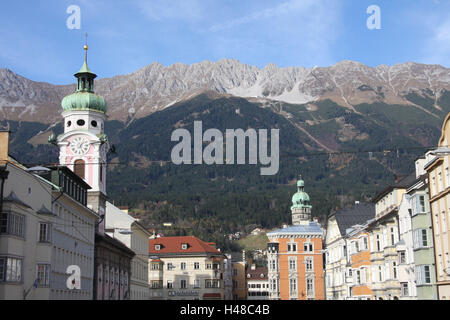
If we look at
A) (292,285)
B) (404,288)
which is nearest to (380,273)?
(404,288)

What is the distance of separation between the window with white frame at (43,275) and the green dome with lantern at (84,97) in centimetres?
3717

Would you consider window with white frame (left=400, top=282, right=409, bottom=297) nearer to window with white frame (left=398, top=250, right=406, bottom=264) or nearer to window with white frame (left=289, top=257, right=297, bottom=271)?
window with white frame (left=398, top=250, right=406, bottom=264)

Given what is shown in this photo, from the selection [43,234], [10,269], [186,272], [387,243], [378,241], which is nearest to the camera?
[10,269]

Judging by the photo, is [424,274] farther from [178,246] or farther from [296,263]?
[296,263]

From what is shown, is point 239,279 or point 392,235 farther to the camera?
point 239,279

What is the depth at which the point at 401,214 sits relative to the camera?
60.5 meters

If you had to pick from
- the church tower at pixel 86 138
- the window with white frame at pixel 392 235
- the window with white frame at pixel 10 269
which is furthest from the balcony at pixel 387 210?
the window with white frame at pixel 10 269

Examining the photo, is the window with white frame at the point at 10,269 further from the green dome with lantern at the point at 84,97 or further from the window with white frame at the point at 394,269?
the green dome with lantern at the point at 84,97

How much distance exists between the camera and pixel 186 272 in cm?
13100

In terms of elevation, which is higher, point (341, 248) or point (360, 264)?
point (341, 248)

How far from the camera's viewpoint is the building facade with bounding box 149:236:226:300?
12950cm

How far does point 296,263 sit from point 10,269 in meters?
102

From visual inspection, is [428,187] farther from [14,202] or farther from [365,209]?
[365,209]
